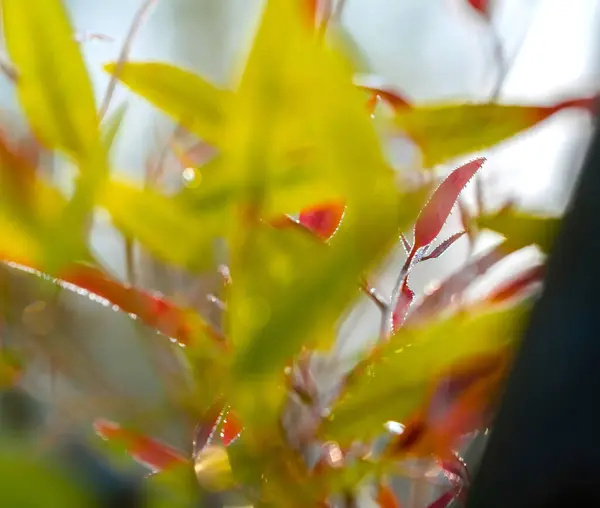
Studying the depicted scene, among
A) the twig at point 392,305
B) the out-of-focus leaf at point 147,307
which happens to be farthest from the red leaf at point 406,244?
the out-of-focus leaf at point 147,307

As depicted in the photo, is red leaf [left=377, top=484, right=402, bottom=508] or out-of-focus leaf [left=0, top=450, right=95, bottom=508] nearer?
out-of-focus leaf [left=0, top=450, right=95, bottom=508]

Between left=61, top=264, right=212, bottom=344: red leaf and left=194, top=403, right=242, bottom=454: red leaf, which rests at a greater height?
left=61, top=264, right=212, bottom=344: red leaf

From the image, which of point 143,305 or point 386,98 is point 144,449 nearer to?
point 143,305

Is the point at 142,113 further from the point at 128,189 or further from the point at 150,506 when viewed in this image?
the point at 150,506

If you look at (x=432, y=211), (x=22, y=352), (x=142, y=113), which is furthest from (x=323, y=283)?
(x=142, y=113)

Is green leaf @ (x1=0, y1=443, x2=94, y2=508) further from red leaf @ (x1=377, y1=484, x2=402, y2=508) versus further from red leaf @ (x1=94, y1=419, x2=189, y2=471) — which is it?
red leaf @ (x1=377, y1=484, x2=402, y2=508)

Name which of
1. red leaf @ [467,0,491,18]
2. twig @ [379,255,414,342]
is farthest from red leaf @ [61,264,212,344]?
red leaf @ [467,0,491,18]

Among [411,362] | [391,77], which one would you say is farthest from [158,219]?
[391,77]

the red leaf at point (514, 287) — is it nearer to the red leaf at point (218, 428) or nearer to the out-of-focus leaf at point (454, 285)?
the out-of-focus leaf at point (454, 285)
